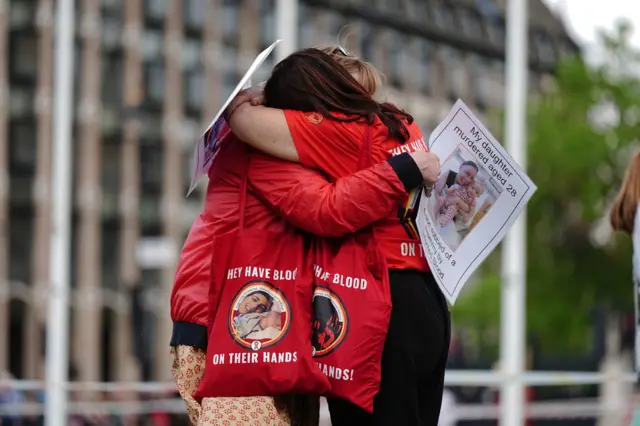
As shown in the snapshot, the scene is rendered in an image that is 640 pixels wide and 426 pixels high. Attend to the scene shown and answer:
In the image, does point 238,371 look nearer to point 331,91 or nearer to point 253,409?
point 253,409

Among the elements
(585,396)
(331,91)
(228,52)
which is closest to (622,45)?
(228,52)

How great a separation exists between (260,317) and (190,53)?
49037 millimetres

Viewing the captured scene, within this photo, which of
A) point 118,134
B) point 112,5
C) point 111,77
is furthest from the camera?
point 118,134

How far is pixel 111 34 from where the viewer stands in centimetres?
5128

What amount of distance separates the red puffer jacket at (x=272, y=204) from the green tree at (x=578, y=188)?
38759 mm

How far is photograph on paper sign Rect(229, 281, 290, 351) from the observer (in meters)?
4.02

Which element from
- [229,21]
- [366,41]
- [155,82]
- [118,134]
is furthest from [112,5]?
[366,41]

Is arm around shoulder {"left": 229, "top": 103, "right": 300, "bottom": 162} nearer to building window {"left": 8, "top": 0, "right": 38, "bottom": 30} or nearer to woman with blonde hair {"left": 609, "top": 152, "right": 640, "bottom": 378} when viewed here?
woman with blonde hair {"left": 609, "top": 152, "right": 640, "bottom": 378}

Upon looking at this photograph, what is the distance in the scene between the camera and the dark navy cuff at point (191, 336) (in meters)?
4.16

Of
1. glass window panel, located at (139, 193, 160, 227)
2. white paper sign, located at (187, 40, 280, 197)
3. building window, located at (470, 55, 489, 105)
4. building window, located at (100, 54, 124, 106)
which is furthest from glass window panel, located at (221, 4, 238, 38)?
white paper sign, located at (187, 40, 280, 197)

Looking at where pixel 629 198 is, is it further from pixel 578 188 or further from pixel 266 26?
pixel 266 26

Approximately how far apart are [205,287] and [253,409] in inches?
14.1

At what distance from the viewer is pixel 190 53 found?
2072 inches

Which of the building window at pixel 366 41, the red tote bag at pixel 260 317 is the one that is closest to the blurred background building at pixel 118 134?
the building window at pixel 366 41
